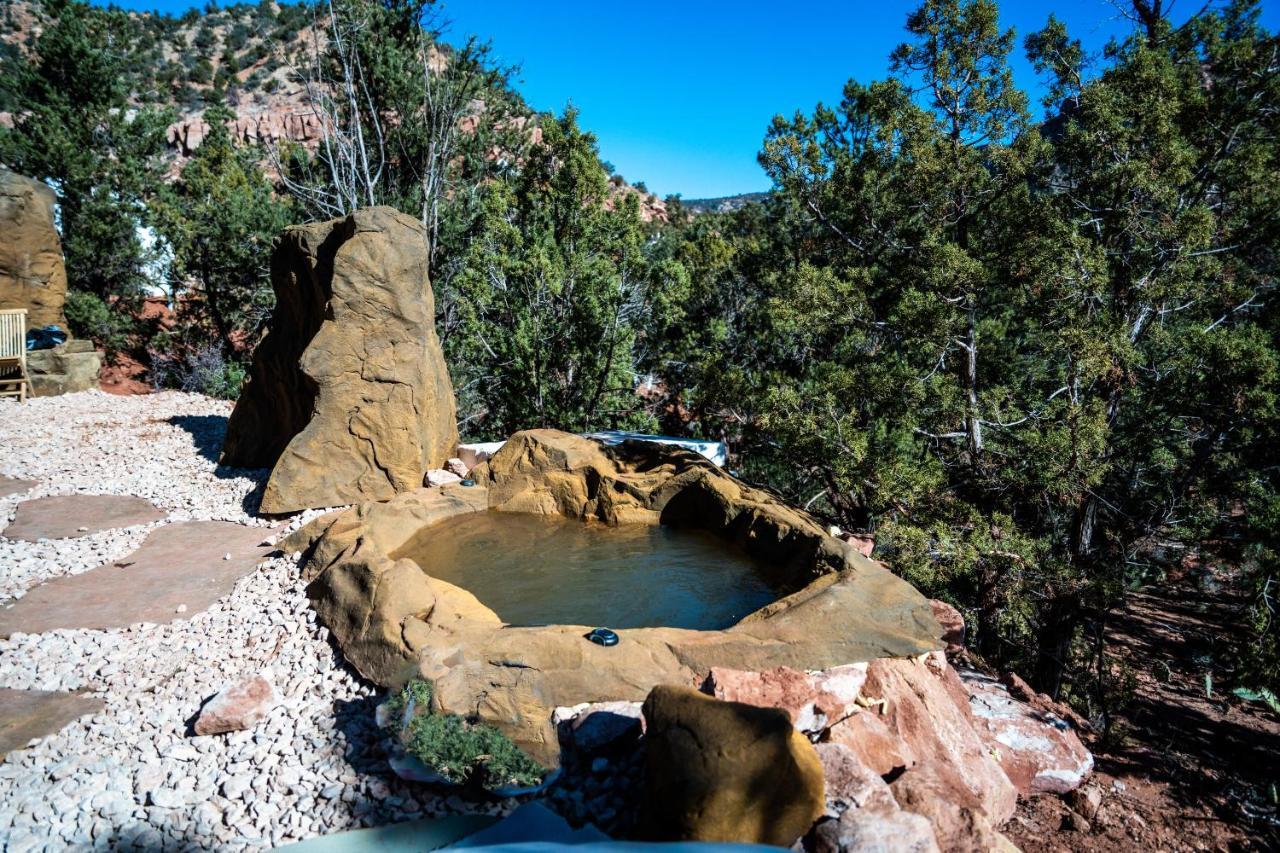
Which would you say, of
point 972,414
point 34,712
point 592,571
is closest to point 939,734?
point 592,571

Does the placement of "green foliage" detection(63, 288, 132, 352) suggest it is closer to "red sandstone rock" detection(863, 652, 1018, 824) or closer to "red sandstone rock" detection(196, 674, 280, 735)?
"red sandstone rock" detection(196, 674, 280, 735)

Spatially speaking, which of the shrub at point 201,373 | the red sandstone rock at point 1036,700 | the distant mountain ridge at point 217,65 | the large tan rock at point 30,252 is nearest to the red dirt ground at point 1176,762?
the red sandstone rock at point 1036,700

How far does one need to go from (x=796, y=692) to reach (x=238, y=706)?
2.95 m

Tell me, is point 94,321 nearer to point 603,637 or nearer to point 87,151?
point 87,151

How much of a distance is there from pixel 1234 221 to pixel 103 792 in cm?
960

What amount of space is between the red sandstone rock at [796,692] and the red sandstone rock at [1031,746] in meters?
1.19

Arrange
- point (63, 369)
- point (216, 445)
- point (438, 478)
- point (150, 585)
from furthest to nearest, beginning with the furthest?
point (63, 369), point (216, 445), point (438, 478), point (150, 585)

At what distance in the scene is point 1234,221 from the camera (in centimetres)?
648

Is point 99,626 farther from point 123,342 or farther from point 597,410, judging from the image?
point 123,342

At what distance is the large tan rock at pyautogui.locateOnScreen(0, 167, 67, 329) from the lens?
12008 mm

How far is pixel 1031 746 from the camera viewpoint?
4141 mm

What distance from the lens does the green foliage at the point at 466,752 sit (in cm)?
303

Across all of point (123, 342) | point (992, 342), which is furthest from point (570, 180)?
point (123, 342)

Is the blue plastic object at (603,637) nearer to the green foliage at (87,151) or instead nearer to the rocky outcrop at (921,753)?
the rocky outcrop at (921,753)
